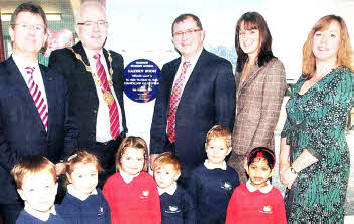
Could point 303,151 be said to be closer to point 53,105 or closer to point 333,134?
point 333,134

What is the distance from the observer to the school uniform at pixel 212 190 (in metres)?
2.40

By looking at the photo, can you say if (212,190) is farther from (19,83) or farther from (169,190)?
(19,83)

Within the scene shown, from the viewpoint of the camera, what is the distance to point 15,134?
198cm

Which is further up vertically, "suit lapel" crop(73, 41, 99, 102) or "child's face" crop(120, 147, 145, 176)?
"suit lapel" crop(73, 41, 99, 102)

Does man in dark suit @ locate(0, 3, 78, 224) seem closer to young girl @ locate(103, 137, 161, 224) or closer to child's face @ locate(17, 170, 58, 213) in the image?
child's face @ locate(17, 170, 58, 213)

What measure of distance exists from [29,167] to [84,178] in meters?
0.36

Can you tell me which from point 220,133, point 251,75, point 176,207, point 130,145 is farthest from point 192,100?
point 176,207

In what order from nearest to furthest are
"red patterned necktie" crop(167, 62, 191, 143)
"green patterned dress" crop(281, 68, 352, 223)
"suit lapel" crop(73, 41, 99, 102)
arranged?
"green patterned dress" crop(281, 68, 352, 223) < "suit lapel" crop(73, 41, 99, 102) < "red patterned necktie" crop(167, 62, 191, 143)

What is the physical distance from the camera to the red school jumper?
2219 mm

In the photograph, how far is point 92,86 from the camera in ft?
8.27

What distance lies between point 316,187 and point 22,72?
213 cm

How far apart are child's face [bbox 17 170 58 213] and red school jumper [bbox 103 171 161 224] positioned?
0.53m

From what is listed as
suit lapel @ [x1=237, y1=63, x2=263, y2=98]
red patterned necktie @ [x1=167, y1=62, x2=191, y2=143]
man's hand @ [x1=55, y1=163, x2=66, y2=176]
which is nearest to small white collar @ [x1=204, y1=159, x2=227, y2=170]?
red patterned necktie @ [x1=167, y1=62, x2=191, y2=143]

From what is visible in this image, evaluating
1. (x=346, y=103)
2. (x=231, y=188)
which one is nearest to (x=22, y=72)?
(x=231, y=188)
